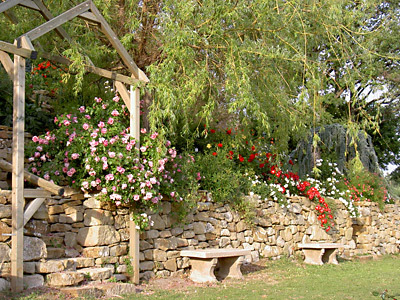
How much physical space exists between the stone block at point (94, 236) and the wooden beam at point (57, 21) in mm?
2530

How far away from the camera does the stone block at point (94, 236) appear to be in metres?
6.06

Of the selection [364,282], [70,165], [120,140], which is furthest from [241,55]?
[364,282]

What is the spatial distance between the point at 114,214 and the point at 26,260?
145 cm

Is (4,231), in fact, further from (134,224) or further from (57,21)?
(57,21)

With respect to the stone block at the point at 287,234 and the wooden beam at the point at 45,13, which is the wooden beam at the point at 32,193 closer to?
the wooden beam at the point at 45,13

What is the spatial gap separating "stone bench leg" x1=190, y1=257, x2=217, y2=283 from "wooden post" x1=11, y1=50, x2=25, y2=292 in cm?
273

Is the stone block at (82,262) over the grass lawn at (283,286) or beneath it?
over

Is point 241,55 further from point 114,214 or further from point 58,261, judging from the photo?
point 58,261

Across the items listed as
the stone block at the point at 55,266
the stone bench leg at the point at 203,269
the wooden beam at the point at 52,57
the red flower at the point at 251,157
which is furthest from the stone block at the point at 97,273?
the red flower at the point at 251,157

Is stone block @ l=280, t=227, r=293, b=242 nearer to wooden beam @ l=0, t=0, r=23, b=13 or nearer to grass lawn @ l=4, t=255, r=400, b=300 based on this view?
grass lawn @ l=4, t=255, r=400, b=300

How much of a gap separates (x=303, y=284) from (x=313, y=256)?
8.45ft

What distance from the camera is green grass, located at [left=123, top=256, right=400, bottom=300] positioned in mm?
5859

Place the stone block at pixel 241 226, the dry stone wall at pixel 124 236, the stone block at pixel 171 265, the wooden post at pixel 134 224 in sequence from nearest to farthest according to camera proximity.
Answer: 1. the dry stone wall at pixel 124 236
2. the wooden post at pixel 134 224
3. the stone block at pixel 171 265
4. the stone block at pixel 241 226

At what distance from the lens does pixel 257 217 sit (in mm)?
8867
